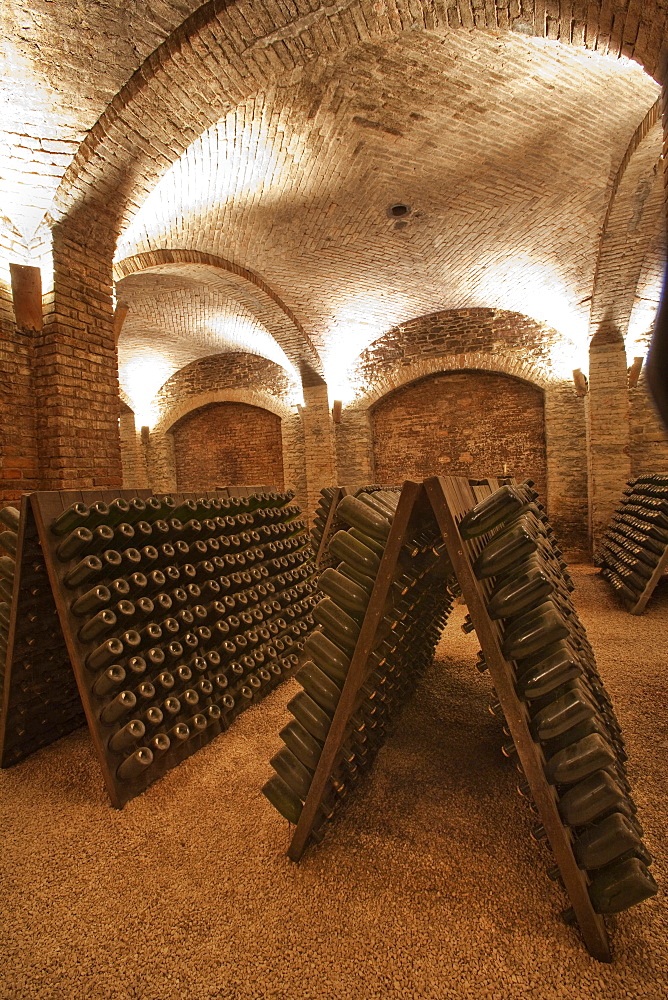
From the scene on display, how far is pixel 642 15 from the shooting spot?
3.20 metres

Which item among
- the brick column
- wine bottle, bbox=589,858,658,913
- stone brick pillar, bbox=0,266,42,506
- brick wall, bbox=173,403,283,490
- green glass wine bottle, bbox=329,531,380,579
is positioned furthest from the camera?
brick wall, bbox=173,403,283,490

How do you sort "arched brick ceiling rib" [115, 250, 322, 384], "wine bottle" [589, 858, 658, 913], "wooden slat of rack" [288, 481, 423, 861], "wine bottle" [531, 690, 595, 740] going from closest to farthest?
"wine bottle" [589, 858, 658, 913], "wine bottle" [531, 690, 595, 740], "wooden slat of rack" [288, 481, 423, 861], "arched brick ceiling rib" [115, 250, 322, 384]

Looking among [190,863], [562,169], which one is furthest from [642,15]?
[190,863]

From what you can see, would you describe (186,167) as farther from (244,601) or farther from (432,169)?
(244,601)

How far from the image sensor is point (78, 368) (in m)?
4.61

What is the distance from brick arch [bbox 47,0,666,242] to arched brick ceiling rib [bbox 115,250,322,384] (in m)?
2.20

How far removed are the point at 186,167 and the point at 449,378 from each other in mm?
6101

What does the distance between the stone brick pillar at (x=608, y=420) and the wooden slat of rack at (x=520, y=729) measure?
7.59 meters

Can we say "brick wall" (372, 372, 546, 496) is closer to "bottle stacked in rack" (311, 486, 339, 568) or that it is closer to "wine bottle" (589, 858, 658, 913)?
"bottle stacked in rack" (311, 486, 339, 568)

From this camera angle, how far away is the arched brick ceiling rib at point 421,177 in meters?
4.54

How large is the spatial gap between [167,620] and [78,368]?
324 centimetres

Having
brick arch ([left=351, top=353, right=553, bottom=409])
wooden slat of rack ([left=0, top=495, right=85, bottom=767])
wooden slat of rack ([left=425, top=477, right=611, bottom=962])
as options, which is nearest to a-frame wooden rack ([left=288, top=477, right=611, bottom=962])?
wooden slat of rack ([left=425, top=477, right=611, bottom=962])

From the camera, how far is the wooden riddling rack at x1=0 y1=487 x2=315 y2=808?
7.12 feet

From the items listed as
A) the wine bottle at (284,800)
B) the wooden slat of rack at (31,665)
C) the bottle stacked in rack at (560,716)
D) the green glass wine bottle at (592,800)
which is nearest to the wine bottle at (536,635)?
the bottle stacked in rack at (560,716)
